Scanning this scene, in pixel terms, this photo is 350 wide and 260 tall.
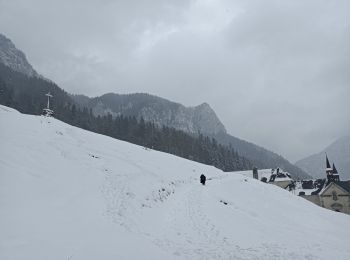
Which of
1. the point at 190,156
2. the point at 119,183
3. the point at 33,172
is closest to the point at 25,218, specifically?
the point at 33,172

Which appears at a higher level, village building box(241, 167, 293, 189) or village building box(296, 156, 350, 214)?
village building box(241, 167, 293, 189)

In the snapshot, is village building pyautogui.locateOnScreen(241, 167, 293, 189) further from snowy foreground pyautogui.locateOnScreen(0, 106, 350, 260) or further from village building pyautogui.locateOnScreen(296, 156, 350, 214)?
snowy foreground pyautogui.locateOnScreen(0, 106, 350, 260)

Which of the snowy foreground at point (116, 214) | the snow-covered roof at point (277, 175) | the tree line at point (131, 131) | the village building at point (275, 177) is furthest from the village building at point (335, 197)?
the snowy foreground at point (116, 214)

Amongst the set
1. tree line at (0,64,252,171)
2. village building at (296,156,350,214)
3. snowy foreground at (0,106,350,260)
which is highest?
tree line at (0,64,252,171)

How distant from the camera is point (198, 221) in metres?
19.2

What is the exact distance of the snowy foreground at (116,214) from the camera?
11516 mm

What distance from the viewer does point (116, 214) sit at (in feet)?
55.1

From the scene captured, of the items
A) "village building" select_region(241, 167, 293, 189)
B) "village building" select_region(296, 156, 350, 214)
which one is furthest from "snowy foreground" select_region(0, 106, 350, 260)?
"village building" select_region(241, 167, 293, 189)

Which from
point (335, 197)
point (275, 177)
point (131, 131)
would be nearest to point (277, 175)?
point (275, 177)

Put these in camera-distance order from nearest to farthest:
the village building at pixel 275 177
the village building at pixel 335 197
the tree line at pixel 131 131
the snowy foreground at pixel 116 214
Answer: the snowy foreground at pixel 116 214 → the village building at pixel 335 197 → the village building at pixel 275 177 → the tree line at pixel 131 131

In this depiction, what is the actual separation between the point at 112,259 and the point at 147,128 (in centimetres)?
14265

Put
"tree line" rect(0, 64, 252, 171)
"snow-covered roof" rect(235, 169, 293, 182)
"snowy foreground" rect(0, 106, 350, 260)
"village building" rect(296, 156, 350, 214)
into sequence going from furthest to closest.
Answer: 1. "tree line" rect(0, 64, 252, 171)
2. "snow-covered roof" rect(235, 169, 293, 182)
3. "village building" rect(296, 156, 350, 214)
4. "snowy foreground" rect(0, 106, 350, 260)

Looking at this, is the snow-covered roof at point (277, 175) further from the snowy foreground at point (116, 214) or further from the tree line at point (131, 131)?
the snowy foreground at point (116, 214)

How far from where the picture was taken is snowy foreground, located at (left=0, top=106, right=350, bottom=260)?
1152cm
